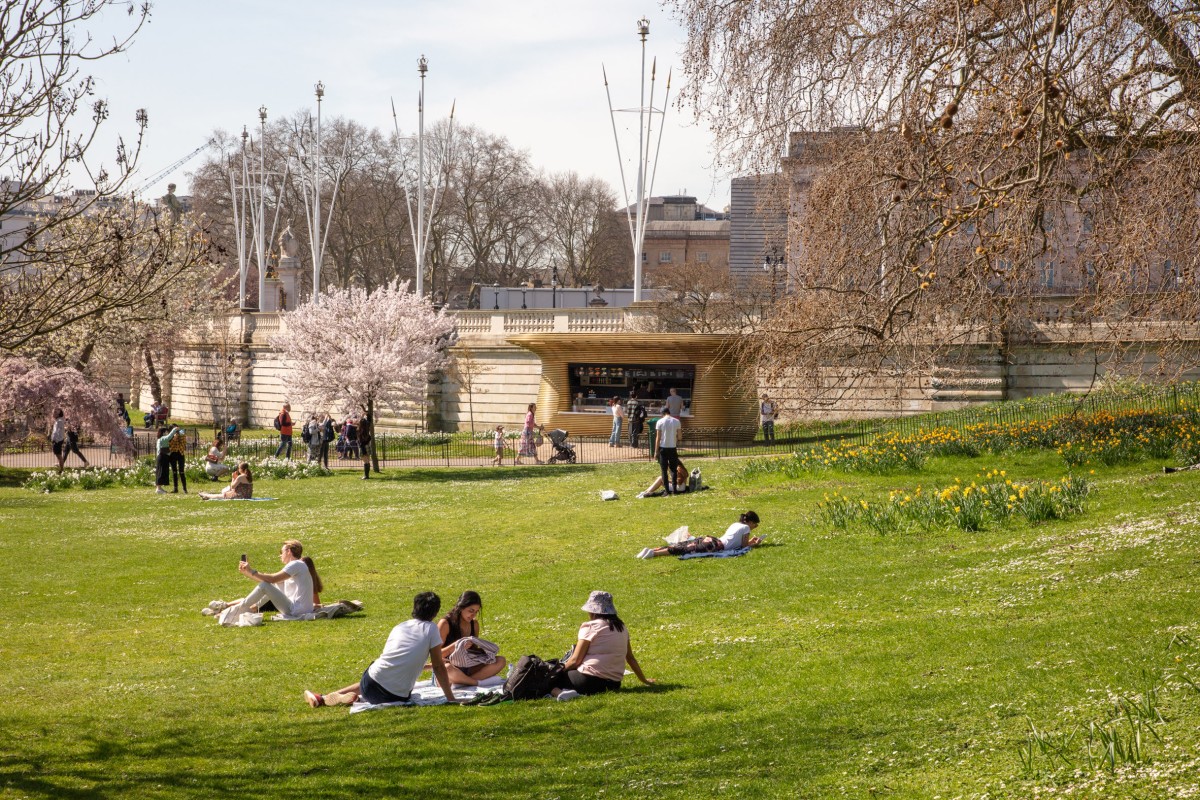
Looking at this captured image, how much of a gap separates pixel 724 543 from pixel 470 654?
21.4 feet

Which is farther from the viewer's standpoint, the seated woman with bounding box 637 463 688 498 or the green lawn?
the seated woman with bounding box 637 463 688 498

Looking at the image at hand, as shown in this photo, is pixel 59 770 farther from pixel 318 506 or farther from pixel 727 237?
pixel 727 237

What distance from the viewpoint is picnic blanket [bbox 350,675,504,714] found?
30.6 ft

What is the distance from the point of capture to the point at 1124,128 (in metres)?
12.0

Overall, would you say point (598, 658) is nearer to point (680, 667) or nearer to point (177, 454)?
point (680, 667)

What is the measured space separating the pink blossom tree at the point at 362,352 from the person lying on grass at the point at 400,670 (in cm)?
2219

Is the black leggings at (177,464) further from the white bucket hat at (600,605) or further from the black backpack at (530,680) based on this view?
the white bucket hat at (600,605)

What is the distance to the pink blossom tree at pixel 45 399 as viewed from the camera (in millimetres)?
34062

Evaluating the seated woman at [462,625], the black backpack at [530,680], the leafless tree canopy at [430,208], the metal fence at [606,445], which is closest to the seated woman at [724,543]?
the seated woman at [462,625]

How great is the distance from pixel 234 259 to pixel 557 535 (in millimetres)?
77635

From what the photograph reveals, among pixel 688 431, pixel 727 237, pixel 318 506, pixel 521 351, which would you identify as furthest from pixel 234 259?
pixel 318 506

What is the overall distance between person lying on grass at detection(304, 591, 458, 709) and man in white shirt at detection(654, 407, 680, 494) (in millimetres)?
11787

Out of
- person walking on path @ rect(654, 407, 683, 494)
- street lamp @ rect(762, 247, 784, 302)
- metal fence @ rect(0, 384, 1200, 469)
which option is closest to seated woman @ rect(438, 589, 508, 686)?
street lamp @ rect(762, 247, 784, 302)

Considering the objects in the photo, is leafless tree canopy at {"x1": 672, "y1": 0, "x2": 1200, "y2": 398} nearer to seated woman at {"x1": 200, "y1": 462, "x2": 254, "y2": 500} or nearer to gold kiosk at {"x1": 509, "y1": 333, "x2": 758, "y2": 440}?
seated woman at {"x1": 200, "y1": 462, "x2": 254, "y2": 500}
